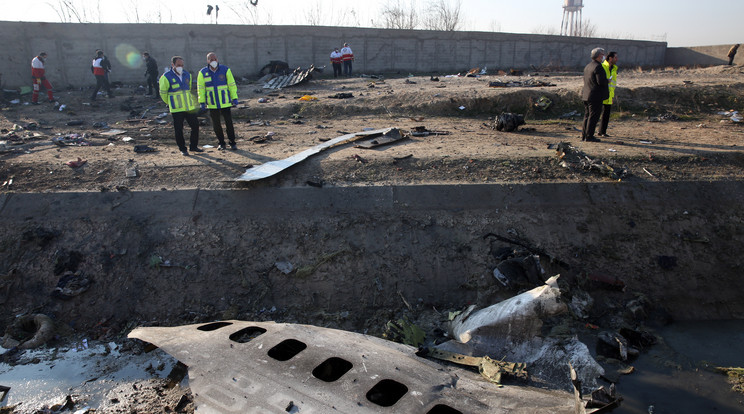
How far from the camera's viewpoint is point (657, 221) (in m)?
5.57

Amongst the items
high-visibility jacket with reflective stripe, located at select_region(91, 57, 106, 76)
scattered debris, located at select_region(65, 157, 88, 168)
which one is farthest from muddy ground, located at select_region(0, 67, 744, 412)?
high-visibility jacket with reflective stripe, located at select_region(91, 57, 106, 76)

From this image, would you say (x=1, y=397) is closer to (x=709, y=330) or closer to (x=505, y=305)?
(x=505, y=305)

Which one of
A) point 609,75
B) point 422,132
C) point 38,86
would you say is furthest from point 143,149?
point 38,86

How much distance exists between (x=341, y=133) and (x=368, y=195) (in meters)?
3.13

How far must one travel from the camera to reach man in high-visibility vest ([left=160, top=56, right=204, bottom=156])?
655 centimetres

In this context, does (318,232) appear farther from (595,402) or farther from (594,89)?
(594,89)

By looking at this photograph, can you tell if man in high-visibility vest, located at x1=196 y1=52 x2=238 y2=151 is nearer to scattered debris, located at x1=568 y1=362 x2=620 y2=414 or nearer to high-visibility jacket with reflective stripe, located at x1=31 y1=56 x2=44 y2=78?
scattered debris, located at x1=568 y1=362 x2=620 y2=414

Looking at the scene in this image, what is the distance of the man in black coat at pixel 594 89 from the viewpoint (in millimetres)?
6906

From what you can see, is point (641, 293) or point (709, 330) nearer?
point (709, 330)

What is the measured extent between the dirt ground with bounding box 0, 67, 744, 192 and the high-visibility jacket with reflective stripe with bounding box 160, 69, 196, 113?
0.76m

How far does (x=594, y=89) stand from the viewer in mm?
7031

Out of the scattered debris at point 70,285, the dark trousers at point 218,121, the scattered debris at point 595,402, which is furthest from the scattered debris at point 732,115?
the scattered debris at point 70,285

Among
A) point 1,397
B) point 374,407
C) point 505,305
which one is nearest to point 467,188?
point 505,305

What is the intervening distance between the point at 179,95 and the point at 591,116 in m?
6.65
